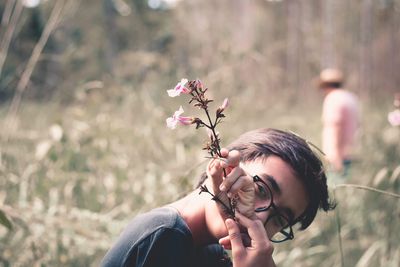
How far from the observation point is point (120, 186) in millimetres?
2654

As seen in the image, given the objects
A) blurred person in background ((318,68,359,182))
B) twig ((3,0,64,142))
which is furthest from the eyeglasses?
blurred person in background ((318,68,359,182))

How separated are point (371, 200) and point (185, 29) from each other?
260 cm

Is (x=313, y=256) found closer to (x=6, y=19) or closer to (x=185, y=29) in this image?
(x=6, y=19)

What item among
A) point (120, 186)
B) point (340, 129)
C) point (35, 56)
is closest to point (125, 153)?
point (120, 186)

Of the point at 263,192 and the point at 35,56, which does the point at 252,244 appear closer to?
the point at 263,192

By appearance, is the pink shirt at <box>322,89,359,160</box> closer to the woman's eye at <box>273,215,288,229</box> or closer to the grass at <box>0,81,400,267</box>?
the grass at <box>0,81,400,267</box>

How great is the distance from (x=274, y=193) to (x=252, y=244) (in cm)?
15

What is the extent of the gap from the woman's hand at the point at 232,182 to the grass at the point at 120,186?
20.6 inches

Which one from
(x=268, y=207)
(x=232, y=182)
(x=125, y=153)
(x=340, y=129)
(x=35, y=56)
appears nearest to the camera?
(x=232, y=182)

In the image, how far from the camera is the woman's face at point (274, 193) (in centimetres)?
95

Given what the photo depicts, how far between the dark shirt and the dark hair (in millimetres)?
191

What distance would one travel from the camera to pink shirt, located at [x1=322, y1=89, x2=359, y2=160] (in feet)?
12.6

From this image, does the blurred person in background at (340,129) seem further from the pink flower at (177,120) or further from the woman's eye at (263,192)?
the pink flower at (177,120)

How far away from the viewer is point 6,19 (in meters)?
1.94
